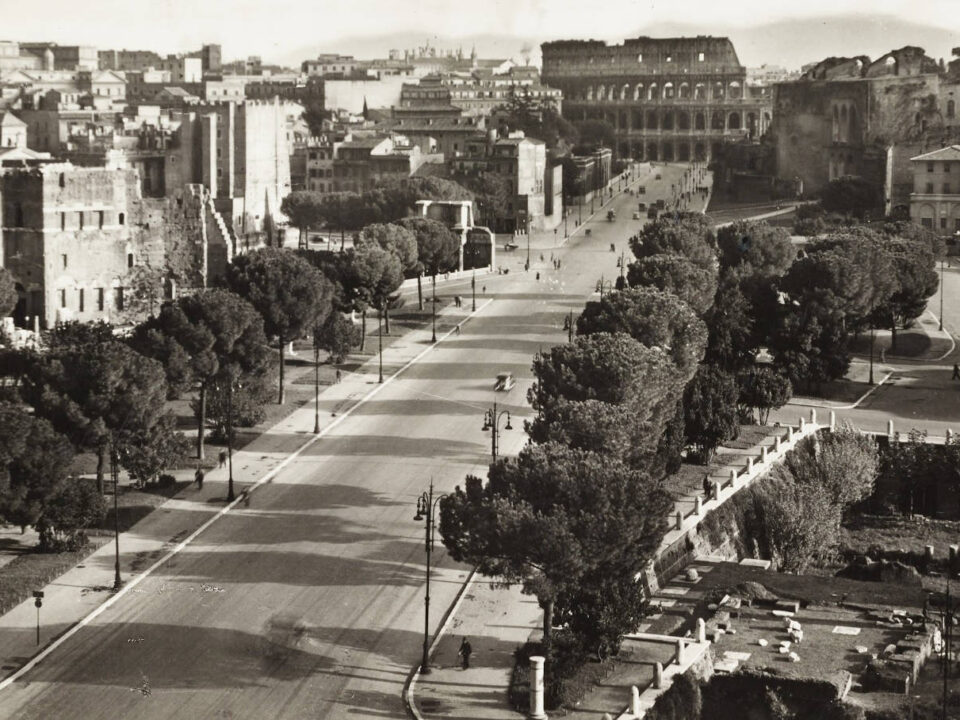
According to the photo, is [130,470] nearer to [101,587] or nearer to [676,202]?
[101,587]

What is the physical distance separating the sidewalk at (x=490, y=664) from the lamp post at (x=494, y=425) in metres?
7.69

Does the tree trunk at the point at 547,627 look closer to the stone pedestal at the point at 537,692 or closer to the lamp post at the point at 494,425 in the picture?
the stone pedestal at the point at 537,692

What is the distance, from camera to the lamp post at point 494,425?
52409mm

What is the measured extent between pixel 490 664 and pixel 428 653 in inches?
52.7

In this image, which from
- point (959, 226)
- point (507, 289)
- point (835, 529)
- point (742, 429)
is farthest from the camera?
point (959, 226)

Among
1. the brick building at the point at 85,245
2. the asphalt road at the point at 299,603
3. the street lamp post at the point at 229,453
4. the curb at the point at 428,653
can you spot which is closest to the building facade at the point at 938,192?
the brick building at the point at 85,245

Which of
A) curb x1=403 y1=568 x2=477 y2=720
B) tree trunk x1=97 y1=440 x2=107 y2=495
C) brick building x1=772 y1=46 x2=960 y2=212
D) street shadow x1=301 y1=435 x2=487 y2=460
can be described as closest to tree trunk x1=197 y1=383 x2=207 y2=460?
street shadow x1=301 y1=435 x2=487 y2=460

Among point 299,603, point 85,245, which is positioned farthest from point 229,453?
point 85,245

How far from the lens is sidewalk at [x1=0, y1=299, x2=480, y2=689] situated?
3931 cm

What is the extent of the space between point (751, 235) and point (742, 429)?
26962 millimetres

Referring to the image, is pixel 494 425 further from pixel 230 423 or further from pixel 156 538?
pixel 156 538

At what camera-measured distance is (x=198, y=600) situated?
41.7 meters

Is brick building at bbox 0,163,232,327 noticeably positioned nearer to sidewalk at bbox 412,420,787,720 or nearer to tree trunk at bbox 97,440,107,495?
tree trunk at bbox 97,440,107,495

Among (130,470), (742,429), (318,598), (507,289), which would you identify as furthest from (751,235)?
(318,598)
